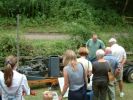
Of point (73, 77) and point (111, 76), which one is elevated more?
point (73, 77)

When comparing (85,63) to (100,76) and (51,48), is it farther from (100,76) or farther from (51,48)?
(51,48)

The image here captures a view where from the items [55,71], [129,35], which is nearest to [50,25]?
[129,35]

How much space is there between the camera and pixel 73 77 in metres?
8.30

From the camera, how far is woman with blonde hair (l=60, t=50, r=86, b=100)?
8.23 metres

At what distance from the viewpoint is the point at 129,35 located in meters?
17.6

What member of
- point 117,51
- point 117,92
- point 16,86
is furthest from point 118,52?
point 16,86

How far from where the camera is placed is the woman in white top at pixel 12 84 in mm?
7137

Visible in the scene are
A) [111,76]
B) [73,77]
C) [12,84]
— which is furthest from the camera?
[111,76]

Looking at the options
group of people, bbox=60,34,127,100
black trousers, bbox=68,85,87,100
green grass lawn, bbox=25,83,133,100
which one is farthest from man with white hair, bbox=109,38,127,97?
black trousers, bbox=68,85,87,100

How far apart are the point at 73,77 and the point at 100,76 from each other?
1.48m

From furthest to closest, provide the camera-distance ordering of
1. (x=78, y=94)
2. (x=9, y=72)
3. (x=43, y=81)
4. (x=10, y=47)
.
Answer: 1. (x=10, y=47)
2. (x=43, y=81)
3. (x=78, y=94)
4. (x=9, y=72)

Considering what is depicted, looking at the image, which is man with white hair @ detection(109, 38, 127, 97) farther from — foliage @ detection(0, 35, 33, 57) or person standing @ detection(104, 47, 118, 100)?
foliage @ detection(0, 35, 33, 57)

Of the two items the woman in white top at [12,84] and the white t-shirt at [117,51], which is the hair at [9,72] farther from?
the white t-shirt at [117,51]

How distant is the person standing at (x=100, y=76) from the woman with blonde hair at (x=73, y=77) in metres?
1.22
